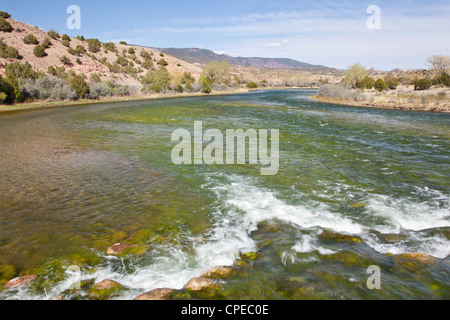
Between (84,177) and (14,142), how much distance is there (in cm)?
837

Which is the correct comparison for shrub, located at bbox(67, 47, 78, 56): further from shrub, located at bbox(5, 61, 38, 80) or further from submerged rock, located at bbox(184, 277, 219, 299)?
submerged rock, located at bbox(184, 277, 219, 299)

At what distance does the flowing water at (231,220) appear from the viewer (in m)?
4.61

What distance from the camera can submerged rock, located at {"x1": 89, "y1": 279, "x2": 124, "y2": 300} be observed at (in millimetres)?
4211

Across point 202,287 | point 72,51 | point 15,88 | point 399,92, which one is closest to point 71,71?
point 72,51

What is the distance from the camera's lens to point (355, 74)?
201 feet

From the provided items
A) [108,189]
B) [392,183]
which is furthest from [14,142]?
[392,183]

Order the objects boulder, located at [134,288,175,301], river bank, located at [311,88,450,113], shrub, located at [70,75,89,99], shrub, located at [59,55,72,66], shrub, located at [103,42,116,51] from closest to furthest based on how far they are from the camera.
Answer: boulder, located at [134,288,175,301], river bank, located at [311,88,450,113], shrub, located at [70,75,89,99], shrub, located at [59,55,72,66], shrub, located at [103,42,116,51]

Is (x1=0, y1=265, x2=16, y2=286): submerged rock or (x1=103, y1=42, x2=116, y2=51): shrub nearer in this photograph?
(x1=0, y1=265, x2=16, y2=286): submerged rock

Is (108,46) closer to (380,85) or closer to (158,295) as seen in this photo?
(380,85)

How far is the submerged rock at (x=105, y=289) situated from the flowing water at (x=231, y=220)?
120 millimetres

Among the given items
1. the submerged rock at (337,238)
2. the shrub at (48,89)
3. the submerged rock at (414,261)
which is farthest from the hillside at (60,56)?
the submerged rock at (414,261)

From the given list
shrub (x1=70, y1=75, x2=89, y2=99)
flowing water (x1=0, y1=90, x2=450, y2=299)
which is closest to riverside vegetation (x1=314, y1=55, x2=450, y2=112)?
flowing water (x1=0, y1=90, x2=450, y2=299)
